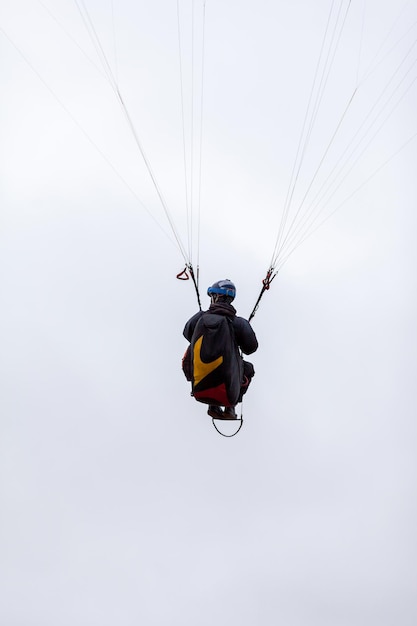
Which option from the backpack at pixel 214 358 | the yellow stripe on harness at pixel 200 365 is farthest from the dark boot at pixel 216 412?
the yellow stripe on harness at pixel 200 365

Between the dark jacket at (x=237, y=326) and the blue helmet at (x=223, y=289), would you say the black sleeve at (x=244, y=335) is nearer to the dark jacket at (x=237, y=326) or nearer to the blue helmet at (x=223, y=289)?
the dark jacket at (x=237, y=326)

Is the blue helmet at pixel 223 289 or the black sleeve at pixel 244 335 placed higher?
the blue helmet at pixel 223 289

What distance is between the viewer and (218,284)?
47.3 ft

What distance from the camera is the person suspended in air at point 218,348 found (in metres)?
14.1

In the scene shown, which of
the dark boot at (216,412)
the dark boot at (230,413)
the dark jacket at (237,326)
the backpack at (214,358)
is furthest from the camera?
the dark boot at (216,412)

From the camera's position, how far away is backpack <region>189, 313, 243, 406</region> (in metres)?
14.0

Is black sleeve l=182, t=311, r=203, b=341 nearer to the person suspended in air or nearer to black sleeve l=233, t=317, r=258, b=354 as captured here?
the person suspended in air

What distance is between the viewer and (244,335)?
1427 centimetres

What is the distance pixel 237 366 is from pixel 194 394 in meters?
0.97

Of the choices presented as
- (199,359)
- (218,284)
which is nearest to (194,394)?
(199,359)

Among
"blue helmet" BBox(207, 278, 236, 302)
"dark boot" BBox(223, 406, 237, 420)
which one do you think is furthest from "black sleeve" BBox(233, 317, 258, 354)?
"dark boot" BBox(223, 406, 237, 420)

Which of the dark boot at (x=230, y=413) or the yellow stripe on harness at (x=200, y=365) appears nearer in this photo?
the yellow stripe on harness at (x=200, y=365)

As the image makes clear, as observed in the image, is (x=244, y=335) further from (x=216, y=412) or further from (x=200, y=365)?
(x=216, y=412)

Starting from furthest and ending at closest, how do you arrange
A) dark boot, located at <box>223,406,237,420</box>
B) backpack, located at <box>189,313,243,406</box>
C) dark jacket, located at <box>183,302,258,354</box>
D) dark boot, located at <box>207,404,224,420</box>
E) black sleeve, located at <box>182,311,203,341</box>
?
dark boot, located at <box>207,404,224,420</box> → dark boot, located at <box>223,406,237,420</box> → black sleeve, located at <box>182,311,203,341</box> → dark jacket, located at <box>183,302,258,354</box> → backpack, located at <box>189,313,243,406</box>
